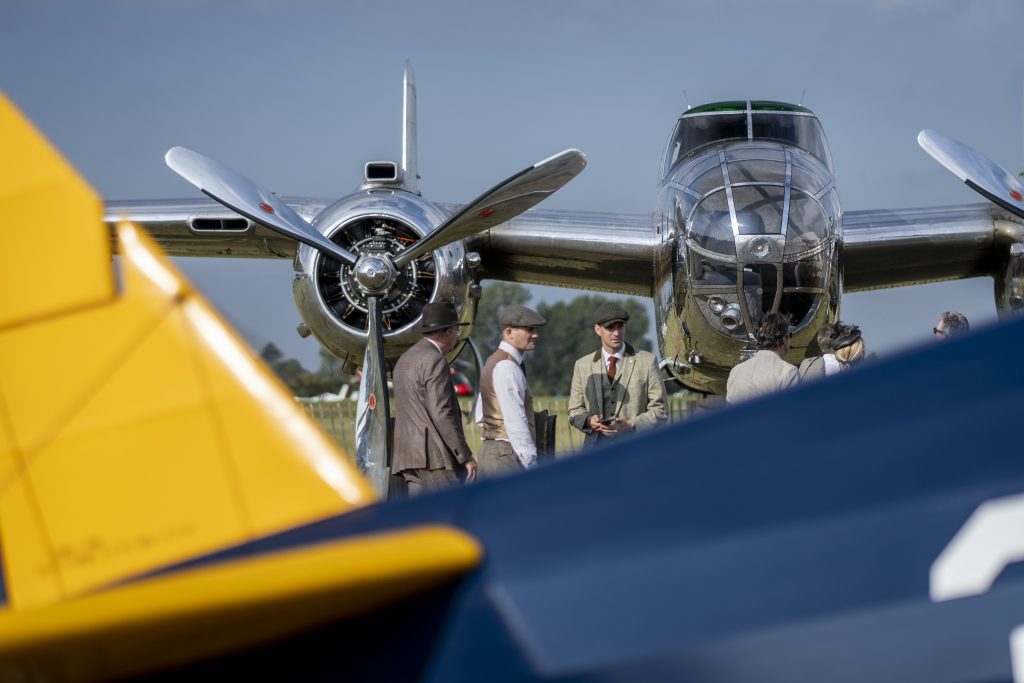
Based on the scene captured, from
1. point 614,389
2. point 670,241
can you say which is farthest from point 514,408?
point 670,241

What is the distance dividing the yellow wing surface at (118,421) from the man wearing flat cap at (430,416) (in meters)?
3.68

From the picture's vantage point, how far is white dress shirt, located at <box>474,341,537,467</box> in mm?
6742

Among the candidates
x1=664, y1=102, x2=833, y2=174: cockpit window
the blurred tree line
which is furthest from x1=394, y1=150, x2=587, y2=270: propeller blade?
the blurred tree line

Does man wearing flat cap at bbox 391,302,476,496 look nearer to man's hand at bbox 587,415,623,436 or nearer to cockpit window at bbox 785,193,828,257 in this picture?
man's hand at bbox 587,415,623,436

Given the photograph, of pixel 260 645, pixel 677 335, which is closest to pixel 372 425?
pixel 677 335

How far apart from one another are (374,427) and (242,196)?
2.39 metres

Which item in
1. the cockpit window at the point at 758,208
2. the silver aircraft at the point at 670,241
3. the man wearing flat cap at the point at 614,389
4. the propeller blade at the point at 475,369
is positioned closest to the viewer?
the propeller blade at the point at 475,369

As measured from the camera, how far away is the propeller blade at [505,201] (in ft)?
30.2

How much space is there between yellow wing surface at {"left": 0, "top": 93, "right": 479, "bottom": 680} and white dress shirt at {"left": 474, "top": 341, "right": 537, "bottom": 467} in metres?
4.02

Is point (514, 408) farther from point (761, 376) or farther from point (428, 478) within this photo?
point (761, 376)

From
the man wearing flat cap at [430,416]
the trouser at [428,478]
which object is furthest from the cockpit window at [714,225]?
the trouser at [428,478]

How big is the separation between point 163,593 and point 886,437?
122cm

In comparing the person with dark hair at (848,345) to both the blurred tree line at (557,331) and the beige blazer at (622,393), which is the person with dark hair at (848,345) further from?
the blurred tree line at (557,331)

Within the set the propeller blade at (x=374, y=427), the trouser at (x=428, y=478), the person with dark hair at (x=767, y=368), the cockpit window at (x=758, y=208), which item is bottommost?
the propeller blade at (x=374, y=427)
